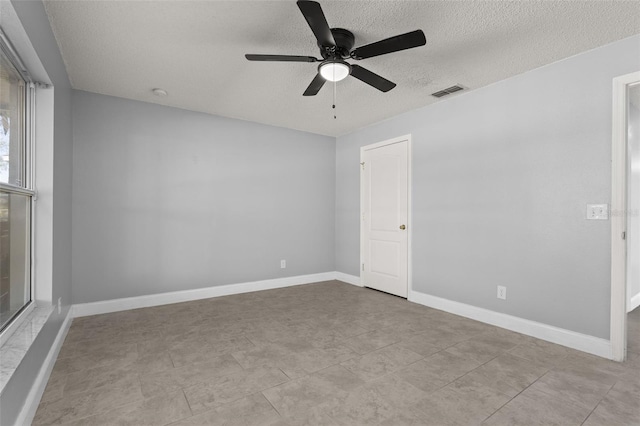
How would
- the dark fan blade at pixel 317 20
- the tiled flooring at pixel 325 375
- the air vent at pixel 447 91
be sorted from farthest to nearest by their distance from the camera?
the air vent at pixel 447 91 → the tiled flooring at pixel 325 375 → the dark fan blade at pixel 317 20

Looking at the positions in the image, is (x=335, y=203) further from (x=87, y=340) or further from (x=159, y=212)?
(x=87, y=340)

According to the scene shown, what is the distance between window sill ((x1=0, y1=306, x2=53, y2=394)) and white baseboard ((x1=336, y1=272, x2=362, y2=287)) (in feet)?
12.2

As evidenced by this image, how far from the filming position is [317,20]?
1772mm

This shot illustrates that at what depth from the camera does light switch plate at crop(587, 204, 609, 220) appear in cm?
243

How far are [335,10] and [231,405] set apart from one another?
2.59m

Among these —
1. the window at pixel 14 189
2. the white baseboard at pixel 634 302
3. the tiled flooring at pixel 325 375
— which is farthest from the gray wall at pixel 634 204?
the window at pixel 14 189

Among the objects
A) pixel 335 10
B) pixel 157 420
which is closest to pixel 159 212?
pixel 157 420

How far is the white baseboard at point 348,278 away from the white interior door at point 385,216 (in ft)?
0.39

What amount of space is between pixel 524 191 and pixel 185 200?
388cm

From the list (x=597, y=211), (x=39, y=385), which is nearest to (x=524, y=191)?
(x=597, y=211)

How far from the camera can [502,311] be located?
3057mm

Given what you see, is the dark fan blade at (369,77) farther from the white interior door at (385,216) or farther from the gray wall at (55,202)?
the gray wall at (55,202)

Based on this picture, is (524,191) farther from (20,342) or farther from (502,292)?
(20,342)

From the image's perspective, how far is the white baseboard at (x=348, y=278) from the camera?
4868 mm
